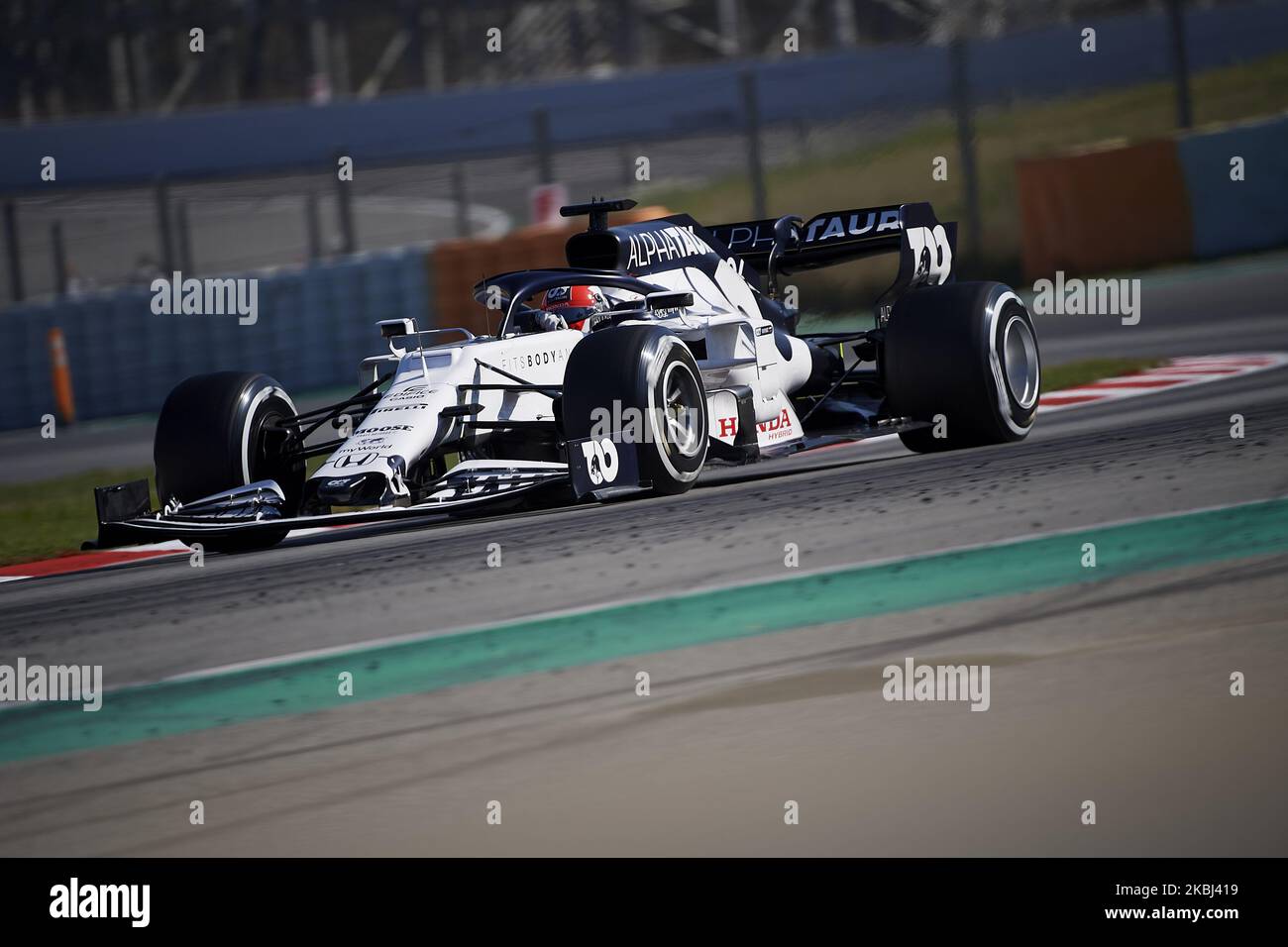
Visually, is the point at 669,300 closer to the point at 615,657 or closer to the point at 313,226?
the point at 615,657

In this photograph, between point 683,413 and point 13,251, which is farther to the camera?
point 13,251

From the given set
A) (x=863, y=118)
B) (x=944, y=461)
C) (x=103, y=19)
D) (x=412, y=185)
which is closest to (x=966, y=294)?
(x=944, y=461)

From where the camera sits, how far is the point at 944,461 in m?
7.27

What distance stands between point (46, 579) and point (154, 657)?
2.47 metres

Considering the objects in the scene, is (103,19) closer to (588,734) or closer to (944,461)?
(944,461)

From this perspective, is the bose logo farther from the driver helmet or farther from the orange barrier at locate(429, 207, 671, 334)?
the orange barrier at locate(429, 207, 671, 334)

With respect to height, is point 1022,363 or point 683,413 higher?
point 1022,363

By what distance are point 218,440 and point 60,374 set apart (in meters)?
9.87

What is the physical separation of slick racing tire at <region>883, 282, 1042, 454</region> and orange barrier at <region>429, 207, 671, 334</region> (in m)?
7.97

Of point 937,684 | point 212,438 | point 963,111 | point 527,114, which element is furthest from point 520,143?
point 937,684

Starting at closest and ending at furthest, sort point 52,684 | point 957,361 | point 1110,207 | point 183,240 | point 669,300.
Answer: point 52,684, point 669,300, point 957,361, point 1110,207, point 183,240

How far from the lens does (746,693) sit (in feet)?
13.9

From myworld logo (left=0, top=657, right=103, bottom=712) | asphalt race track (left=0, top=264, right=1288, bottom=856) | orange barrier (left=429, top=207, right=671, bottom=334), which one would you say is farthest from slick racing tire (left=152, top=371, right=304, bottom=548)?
orange barrier (left=429, top=207, right=671, bottom=334)

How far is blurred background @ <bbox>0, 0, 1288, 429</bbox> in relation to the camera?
16.1 metres
